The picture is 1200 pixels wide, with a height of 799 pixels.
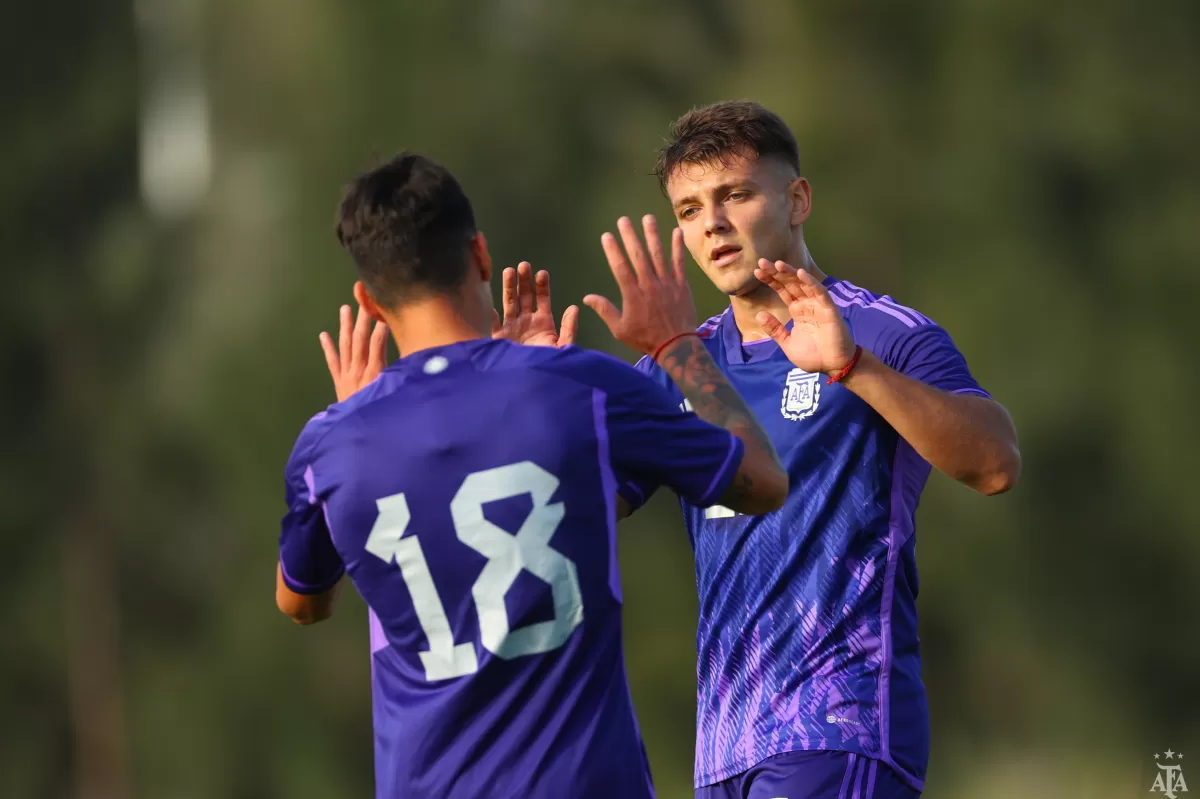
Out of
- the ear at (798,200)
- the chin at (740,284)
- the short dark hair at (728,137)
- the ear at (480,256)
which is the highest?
the short dark hair at (728,137)

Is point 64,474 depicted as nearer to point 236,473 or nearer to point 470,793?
point 236,473

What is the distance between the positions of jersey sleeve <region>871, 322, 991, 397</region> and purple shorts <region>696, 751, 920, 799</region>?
3.38 ft

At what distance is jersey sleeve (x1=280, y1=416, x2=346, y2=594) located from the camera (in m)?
3.80

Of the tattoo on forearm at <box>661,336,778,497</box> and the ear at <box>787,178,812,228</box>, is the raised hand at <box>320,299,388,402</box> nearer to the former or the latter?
the tattoo on forearm at <box>661,336,778,497</box>

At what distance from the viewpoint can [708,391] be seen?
3.93 metres

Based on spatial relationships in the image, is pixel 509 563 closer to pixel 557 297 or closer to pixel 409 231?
pixel 409 231

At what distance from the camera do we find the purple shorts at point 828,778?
436 centimetres

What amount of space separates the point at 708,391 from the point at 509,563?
0.69 m

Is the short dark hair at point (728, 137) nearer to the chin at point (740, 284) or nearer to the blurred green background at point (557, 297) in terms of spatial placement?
the chin at point (740, 284)

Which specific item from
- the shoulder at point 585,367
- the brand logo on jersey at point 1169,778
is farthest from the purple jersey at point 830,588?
the brand logo on jersey at point 1169,778

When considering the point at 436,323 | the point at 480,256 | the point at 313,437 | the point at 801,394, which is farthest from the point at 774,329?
the point at 313,437

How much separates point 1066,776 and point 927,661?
6.50ft

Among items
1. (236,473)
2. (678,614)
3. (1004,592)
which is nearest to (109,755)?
(236,473)

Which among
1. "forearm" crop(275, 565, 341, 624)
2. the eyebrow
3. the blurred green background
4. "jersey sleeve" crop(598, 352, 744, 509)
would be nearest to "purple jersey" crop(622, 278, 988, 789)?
the eyebrow
